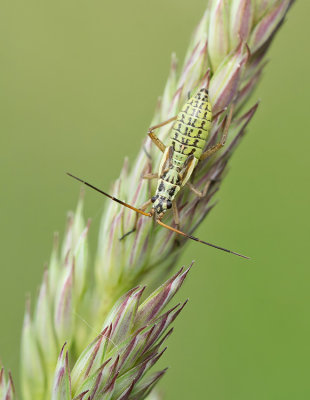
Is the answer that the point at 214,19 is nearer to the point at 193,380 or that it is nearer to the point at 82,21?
the point at 193,380

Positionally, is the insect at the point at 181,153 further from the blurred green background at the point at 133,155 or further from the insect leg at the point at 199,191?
the blurred green background at the point at 133,155

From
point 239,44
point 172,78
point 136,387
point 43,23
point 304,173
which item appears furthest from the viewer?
point 43,23

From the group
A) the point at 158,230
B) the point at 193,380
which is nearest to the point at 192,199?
the point at 158,230

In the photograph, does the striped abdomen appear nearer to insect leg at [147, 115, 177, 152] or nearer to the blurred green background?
insect leg at [147, 115, 177, 152]

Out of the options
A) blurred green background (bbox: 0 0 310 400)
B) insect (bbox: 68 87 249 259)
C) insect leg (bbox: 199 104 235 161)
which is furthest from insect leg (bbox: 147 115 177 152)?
blurred green background (bbox: 0 0 310 400)

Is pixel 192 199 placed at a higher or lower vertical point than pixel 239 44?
lower

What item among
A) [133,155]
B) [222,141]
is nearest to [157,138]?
[222,141]

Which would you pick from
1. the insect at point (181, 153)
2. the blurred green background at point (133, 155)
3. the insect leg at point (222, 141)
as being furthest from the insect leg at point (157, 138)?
the blurred green background at point (133, 155)

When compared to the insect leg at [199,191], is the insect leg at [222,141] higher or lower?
higher

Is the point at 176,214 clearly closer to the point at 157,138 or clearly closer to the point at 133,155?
the point at 157,138
